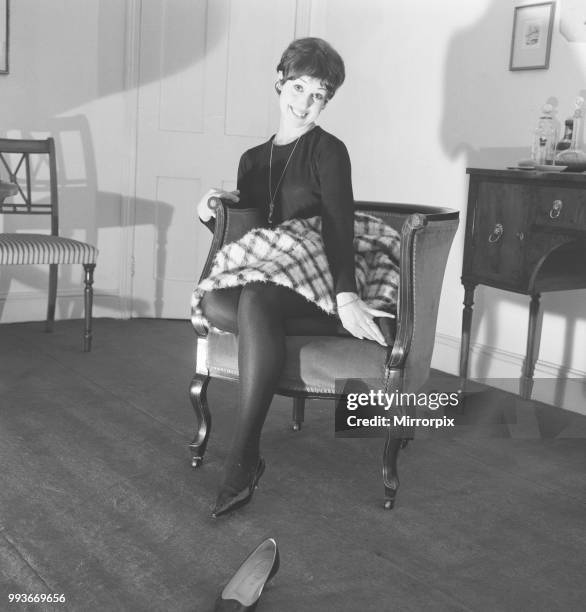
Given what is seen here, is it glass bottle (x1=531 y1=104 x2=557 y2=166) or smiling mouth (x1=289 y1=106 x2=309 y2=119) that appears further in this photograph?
glass bottle (x1=531 y1=104 x2=557 y2=166)

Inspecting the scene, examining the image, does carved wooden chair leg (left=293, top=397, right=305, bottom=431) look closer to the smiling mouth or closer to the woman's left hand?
the woman's left hand

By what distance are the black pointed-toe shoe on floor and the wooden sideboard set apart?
62.5 inches

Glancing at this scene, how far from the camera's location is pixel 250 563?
1.78m

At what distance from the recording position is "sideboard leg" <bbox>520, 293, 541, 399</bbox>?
11.0 ft

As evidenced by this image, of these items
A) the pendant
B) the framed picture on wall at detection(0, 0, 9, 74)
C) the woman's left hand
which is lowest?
the woman's left hand

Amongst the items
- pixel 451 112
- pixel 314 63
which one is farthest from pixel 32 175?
pixel 314 63

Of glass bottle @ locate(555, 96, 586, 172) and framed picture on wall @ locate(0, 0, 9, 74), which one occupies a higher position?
framed picture on wall @ locate(0, 0, 9, 74)

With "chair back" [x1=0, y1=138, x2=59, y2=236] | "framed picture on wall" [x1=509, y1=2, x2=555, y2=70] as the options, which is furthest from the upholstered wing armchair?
"chair back" [x1=0, y1=138, x2=59, y2=236]

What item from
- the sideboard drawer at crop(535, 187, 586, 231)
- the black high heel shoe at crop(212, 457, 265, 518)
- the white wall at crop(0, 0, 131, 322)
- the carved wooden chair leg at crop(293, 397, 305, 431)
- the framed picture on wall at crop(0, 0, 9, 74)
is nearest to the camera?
the black high heel shoe at crop(212, 457, 265, 518)

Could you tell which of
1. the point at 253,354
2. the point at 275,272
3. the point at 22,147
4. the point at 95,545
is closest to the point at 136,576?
the point at 95,545

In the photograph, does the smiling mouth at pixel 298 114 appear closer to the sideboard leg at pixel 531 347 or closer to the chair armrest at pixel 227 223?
the chair armrest at pixel 227 223

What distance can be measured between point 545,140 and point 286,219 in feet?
4.21

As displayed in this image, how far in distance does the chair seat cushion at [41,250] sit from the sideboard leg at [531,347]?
1955mm

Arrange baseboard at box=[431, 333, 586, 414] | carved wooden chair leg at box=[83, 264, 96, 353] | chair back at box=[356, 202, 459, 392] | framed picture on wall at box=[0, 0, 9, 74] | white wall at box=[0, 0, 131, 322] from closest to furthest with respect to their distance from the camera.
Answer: chair back at box=[356, 202, 459, 392] → baseboard at box=[431, 333, 586, 414] → carved wooden chair leg at box=[83, 264, 96, 353] → framed picture on wall at box=[0, 0, 9, 74] → white wall at box=[0, 0, 131, 322]
